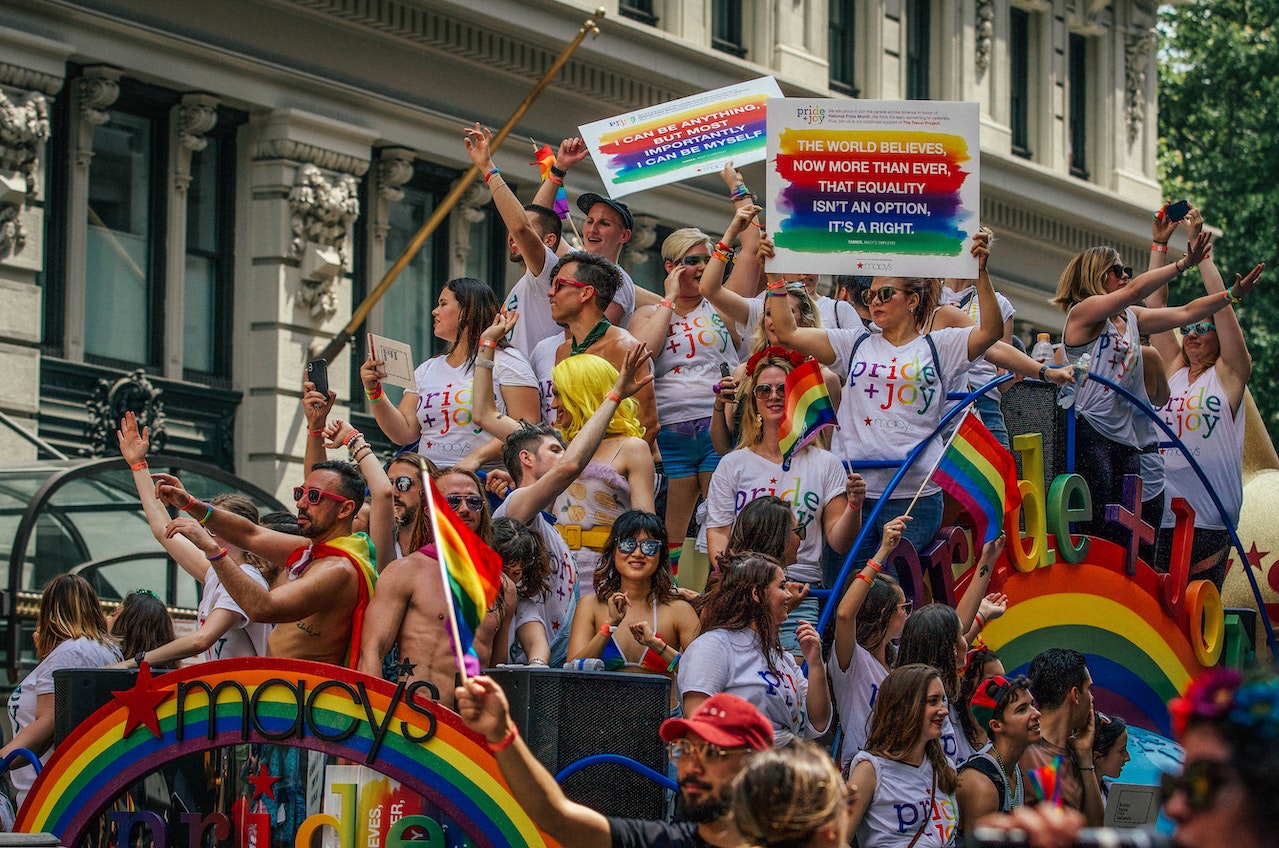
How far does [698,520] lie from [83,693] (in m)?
2.81

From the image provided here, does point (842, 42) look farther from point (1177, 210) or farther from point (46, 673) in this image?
point (46, 673)

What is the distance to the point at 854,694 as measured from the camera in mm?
8102

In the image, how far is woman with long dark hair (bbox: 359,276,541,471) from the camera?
9398 millimetres

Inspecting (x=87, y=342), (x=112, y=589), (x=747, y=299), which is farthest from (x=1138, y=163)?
(x=747, y=299)

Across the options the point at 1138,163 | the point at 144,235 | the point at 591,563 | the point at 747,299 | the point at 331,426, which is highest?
the point at 1138,163

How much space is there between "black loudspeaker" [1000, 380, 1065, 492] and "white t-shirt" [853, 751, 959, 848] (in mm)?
3165

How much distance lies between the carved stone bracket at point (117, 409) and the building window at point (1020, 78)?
17.1 m

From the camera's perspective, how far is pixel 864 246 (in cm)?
923

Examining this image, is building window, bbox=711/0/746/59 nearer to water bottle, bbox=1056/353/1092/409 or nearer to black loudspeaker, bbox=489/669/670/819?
water bottle, bbox=1056/353/1092/409

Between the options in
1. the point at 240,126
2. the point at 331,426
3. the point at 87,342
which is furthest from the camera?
the point at 240,126

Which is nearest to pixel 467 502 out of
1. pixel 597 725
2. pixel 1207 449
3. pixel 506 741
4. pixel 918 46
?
pixel 597 725

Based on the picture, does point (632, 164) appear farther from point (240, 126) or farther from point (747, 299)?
point (240, 126)

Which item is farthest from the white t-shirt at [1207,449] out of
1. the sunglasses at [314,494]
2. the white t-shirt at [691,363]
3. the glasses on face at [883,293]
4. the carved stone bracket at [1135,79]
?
the carved stone bracket at [1135,79]

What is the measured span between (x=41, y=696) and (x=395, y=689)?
2.66 metres
